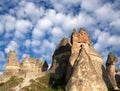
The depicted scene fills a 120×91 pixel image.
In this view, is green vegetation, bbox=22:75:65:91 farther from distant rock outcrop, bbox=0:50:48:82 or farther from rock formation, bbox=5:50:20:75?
rock formation, bbox=5:50:20:75

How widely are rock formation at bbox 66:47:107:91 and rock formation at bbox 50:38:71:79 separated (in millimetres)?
11169

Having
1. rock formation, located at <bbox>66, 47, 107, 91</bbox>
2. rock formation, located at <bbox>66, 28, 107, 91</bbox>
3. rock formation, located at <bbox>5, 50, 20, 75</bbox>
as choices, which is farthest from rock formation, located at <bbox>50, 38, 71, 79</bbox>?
rock formation, located at <bbox>5, 50, 20, 75</bbox>

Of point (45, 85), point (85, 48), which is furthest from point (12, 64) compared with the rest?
point (45, 85)

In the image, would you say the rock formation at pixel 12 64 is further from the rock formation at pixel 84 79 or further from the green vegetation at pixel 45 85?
the rock formation at pixel 84 79

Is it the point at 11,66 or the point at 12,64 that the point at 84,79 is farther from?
the point at 12,64

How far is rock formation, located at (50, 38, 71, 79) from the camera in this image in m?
48.8

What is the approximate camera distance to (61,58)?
5338 cm

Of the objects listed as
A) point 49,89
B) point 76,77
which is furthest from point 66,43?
point 76,77

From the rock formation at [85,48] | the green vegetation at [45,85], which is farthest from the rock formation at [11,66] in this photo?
the rock formation at [85,48]

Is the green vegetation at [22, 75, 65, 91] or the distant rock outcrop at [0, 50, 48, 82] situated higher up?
the distant rock outcrop at [0, 50, 48, 82]

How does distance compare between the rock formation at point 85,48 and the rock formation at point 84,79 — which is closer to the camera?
the rock formation at point 84,79

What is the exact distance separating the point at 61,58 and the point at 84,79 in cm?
1933

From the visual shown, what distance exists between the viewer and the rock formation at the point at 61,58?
4875 centimetres

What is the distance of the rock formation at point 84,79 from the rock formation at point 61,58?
1117cm
